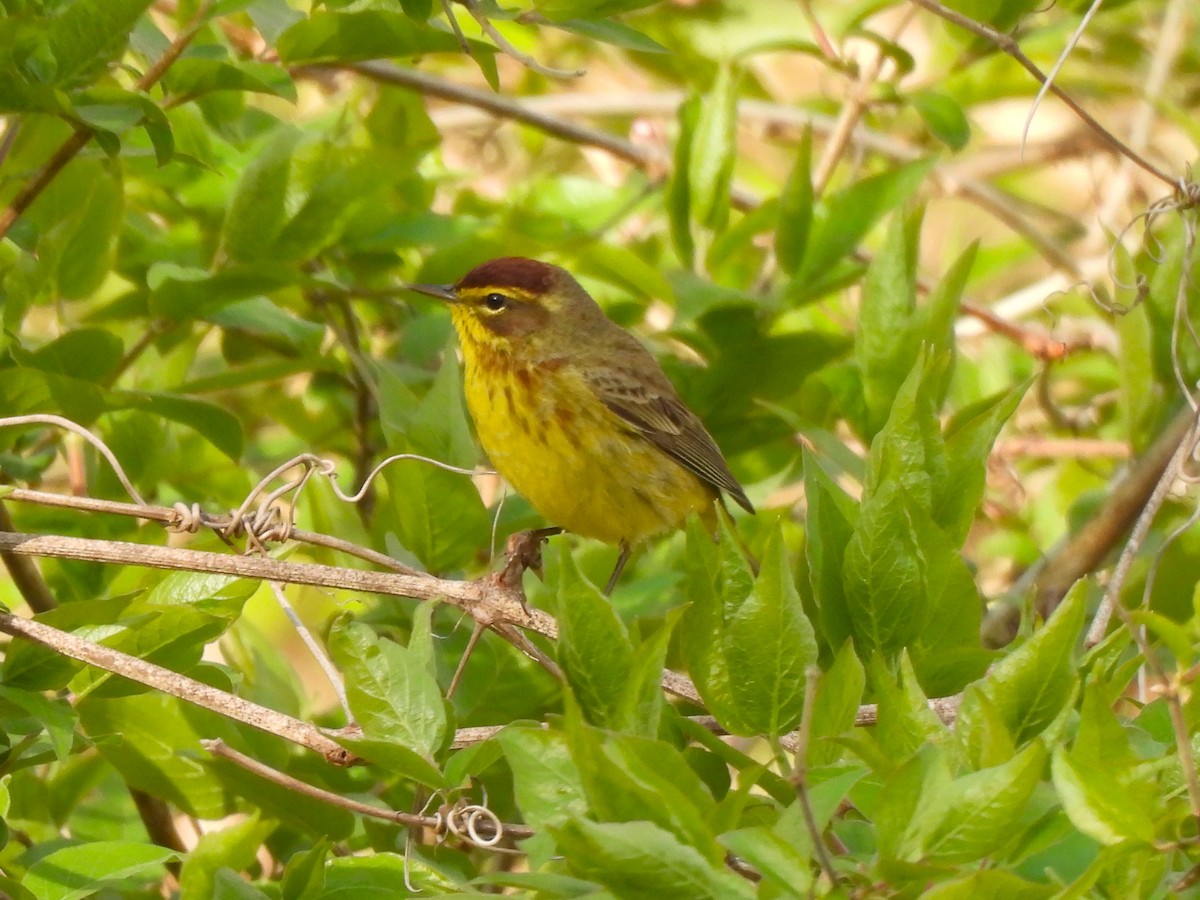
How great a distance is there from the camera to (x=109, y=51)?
2633 millimetres

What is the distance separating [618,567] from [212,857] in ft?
5.81

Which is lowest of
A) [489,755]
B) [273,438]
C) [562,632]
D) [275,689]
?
[273,438]

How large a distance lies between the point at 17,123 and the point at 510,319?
2231mm

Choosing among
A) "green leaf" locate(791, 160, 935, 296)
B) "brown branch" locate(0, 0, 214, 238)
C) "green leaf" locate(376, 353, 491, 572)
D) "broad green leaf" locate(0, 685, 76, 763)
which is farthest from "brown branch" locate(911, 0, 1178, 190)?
"broad green leaf" locate(0, 685, 76, 763)

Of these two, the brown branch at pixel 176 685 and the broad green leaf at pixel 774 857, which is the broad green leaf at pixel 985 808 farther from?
the brown branch at pixel 176 685

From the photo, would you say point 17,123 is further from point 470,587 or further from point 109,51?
point 470,587

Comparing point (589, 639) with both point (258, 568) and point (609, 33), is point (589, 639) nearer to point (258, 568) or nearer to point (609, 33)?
point (258, 568)

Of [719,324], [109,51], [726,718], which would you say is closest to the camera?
[726,718]

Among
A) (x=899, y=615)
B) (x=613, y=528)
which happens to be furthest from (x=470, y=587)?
(x=613, y=528)

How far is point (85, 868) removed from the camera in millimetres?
2283

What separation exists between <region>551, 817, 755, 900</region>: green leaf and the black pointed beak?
2558mm

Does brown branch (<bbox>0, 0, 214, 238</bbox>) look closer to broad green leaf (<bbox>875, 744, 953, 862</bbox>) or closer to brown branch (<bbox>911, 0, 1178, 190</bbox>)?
brown branch (<bbox>911, 0, 1178, 190</bbox>)

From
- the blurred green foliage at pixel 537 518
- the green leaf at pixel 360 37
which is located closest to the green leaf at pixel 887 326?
the blurred green foliage at pixel 537 518

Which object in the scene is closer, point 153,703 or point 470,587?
point 470,587
